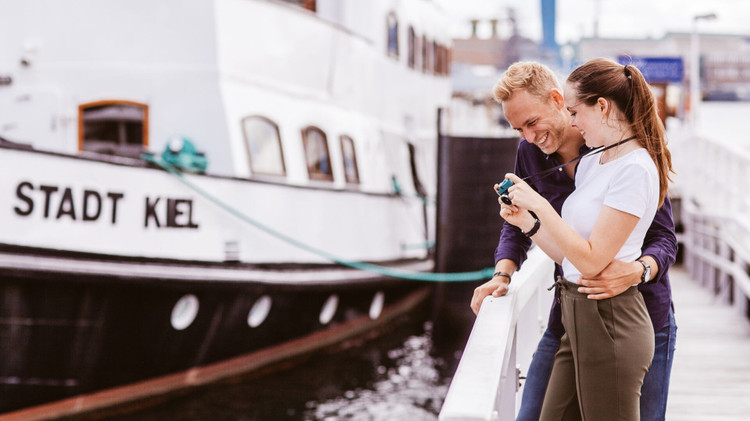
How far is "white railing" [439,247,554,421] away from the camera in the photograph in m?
1.81

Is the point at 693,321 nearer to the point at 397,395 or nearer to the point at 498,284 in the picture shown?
the point at 397,395

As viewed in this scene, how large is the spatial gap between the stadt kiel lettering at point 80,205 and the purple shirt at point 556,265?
4540 millimetres

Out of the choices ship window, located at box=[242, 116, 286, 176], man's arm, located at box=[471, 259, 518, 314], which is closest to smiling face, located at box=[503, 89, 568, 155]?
man's arm, located at box=[471, 259, 518, 314]

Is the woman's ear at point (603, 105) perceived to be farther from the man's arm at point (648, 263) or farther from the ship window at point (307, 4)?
the ship window at point (307, 4)

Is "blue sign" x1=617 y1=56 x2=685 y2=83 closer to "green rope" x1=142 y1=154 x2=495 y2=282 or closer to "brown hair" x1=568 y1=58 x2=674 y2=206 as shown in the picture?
"green rope" x1=142 y1=154 x2=495 y2=282

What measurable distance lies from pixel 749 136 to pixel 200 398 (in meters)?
24.0

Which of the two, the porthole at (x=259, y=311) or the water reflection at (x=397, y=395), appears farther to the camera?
the water reflection at (x=397, y=395)

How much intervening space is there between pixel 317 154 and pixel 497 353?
7.34 m

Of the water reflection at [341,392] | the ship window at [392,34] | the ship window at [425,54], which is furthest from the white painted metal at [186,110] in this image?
the ship window at [425,54]

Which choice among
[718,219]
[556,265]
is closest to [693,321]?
[718,219]

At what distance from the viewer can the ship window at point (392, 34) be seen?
12.2m

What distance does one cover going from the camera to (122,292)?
6938mm

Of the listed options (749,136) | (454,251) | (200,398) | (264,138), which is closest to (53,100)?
(264,138)

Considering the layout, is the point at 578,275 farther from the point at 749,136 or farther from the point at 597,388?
the point at 749,136
